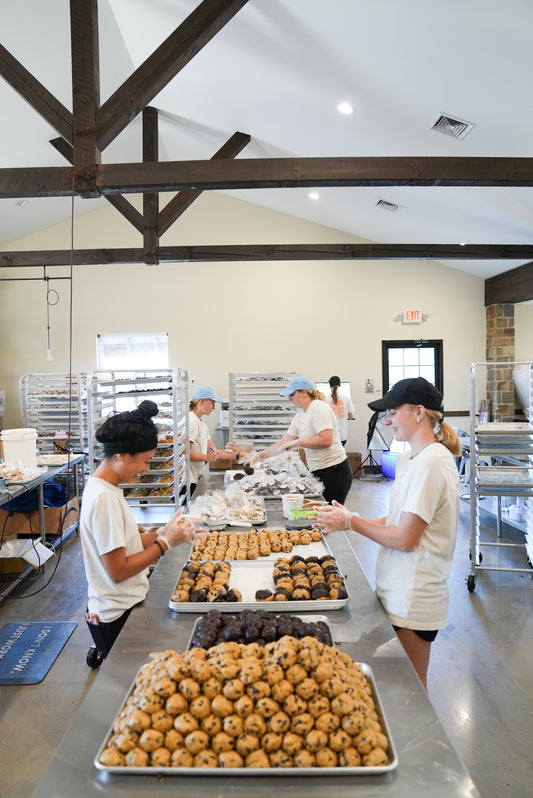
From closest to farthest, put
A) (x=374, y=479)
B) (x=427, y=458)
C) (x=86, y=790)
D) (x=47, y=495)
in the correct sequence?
(x=86, y=790)
(x=427, y=458)
(x=47, y=495)
(x=374, y=479)

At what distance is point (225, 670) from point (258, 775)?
0.23 metres

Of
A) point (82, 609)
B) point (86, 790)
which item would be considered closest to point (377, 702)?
point (86, 790)

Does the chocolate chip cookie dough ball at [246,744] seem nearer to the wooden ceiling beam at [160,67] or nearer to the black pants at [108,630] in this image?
the black pants at [108,630]

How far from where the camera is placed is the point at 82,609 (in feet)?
14.0

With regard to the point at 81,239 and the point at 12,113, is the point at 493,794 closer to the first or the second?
the point at 12,113

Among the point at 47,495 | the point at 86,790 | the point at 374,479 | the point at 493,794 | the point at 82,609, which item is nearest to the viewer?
the point at 86,790

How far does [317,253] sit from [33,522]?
5.01 m

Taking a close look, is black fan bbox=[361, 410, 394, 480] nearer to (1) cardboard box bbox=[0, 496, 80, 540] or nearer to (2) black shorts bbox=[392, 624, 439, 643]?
(1) cardboard box bbox=[0, 496, 80, 540]

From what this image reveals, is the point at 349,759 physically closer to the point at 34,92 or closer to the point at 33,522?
the point at 34,92

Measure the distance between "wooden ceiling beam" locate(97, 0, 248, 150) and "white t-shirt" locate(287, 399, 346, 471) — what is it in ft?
8.28

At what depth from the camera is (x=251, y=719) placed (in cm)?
116

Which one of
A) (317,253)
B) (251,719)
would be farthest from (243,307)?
(251,719)

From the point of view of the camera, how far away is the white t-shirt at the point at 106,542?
1.90m

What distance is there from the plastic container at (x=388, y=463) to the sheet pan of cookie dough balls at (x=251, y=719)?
8024mm
